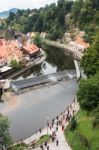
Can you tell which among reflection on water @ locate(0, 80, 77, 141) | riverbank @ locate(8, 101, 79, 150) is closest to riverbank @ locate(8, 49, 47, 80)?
reflection on water @ locate(0, 80, 77, 141)

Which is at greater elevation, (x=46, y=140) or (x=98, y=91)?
(x=98, y=91)

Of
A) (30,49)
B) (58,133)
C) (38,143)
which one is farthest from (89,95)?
(30,49)

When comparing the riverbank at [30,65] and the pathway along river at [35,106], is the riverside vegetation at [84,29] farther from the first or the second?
the riverbank at [30,65]

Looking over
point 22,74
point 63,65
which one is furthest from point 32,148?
point 63,65

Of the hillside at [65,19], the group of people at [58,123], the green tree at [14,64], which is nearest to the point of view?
the group of people at [58,123]

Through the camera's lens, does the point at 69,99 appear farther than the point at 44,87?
No

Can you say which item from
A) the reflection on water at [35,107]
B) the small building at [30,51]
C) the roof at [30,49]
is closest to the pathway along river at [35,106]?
the reflection on water at [35,107]

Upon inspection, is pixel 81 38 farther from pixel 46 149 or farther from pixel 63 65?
pixel 46 149
